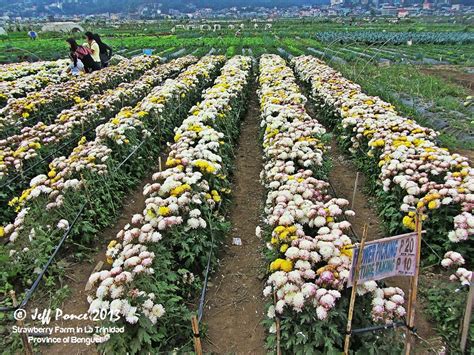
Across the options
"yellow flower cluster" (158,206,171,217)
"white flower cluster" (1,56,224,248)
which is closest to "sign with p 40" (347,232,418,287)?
"yellow flower cluster" (158,206,171,217)

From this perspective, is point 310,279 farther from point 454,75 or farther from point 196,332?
point 454,75

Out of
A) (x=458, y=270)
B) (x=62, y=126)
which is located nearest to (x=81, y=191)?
(x=62, y=126)

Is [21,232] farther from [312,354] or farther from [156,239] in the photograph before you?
[312,354]

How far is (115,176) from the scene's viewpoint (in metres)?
6.88

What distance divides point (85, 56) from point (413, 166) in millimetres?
13643

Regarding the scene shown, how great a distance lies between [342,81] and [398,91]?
3070 mm

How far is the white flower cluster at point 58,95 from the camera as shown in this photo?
30.9ft

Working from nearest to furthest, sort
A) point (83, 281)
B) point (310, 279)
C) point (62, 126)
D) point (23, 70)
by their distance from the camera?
point (310, 279)
point (83, 281)
point (62, 126)
point (23, 70)

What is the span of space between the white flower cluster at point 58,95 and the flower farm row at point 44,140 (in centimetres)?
102

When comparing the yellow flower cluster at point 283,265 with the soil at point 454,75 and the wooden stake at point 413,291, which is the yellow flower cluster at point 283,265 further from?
the soil at point 454,75

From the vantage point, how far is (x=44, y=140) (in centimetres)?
759

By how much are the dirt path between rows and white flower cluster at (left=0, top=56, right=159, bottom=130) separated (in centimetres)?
606

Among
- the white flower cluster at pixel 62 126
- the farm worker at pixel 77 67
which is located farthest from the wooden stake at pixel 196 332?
the farm worker at pixel 77 67

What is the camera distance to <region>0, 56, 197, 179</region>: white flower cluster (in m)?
7.03
